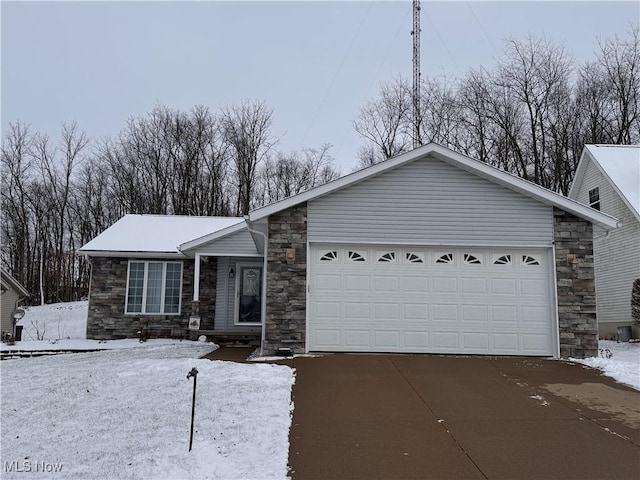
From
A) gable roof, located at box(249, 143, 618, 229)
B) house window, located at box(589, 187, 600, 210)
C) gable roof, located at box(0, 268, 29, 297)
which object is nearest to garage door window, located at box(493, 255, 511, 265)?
gable roof, located at box(249, 143, 618, 229)

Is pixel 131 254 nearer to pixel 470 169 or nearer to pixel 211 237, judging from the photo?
pixel 211 237

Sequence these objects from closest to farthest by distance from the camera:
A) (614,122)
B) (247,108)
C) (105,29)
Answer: (105,29) < (614,122) < (247,108)

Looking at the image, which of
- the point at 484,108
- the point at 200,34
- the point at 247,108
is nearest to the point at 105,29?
the point at 200,34

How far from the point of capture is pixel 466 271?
9.83 metres

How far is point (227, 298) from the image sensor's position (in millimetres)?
14594

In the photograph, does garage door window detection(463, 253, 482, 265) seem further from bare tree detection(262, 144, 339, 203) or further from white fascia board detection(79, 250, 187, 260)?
bare tree detection(262, 144, 339, 203)

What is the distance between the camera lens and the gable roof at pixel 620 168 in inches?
568

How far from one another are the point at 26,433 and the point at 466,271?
763 centimetres

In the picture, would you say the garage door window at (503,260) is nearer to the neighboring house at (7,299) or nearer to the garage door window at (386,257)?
the garage door window at (386,257)

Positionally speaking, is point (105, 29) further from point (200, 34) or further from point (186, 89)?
point (186, 89)

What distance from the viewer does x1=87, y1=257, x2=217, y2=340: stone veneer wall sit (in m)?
14.5

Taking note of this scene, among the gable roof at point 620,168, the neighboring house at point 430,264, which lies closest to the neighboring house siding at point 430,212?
the neighboring house at point 430,264

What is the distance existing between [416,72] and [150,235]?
55.0ft

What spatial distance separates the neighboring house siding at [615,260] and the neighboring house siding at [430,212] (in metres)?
5.59
